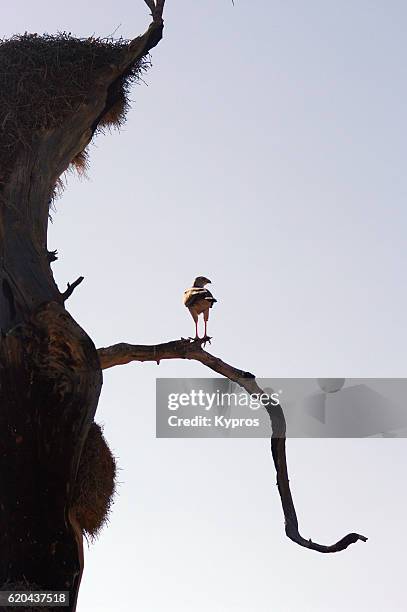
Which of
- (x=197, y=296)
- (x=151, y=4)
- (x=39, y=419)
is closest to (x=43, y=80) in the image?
(x=151, y=4)

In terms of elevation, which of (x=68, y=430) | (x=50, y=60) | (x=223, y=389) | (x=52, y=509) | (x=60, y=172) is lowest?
(x=52, y=509)

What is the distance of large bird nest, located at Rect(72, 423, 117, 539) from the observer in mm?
11172

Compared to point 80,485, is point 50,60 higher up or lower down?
higher up

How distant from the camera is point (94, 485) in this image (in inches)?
444

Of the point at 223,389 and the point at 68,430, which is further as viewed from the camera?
the point at 223,389

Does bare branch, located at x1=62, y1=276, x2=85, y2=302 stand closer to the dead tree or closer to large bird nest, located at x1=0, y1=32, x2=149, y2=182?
the dead tree

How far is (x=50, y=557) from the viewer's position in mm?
10062

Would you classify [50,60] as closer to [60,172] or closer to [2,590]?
[60,172]

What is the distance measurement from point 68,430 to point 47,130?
3.08 metres

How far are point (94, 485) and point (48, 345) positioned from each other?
1544 millimetres

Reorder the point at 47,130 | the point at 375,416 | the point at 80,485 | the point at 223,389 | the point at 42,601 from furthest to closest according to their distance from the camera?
1. the point at 375,416
2. the point at 223,389
3. the point at 47,130
4. the point at 80,485
5. the point at 42,601

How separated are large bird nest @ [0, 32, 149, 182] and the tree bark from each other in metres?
1.17

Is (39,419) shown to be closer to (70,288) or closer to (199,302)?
(70,288)

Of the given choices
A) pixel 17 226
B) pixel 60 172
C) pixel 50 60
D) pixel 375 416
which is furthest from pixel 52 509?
pixel 375 416
